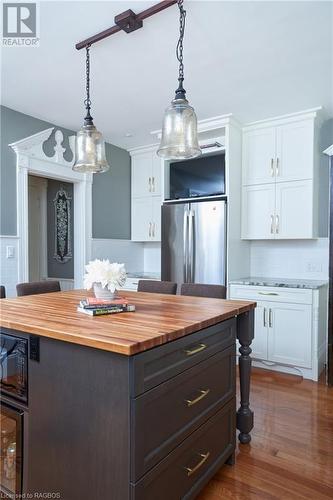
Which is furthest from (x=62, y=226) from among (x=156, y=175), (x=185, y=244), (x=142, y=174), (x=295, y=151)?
(x=295, y=151)

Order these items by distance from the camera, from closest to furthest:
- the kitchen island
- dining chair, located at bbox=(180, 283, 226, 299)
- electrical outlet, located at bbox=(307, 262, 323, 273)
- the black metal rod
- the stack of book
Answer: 1. the kitchen island
2. the stack of book
3. the black metal rod
4. dining chair, located at bbox=(180, 283, 226, 299)
5. electrical outlet, located at bbox=(307, 262, 323, 273)

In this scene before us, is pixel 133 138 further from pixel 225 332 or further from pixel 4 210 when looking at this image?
pixel 225 332

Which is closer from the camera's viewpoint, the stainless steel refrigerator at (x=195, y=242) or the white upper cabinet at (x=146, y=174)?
the stainless steel refrigerator at (x=195, y=242)

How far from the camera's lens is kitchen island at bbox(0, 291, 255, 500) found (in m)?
1.16

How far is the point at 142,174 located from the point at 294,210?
7.37ft

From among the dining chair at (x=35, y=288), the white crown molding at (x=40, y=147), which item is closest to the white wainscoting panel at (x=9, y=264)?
the dining chair at (x=35, y=288)

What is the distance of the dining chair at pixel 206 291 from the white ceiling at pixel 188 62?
1767 mm

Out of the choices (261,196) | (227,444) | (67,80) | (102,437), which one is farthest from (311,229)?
(102,437)

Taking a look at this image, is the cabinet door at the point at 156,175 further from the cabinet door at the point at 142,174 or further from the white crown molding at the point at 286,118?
the white crown molding at the point at 286,118

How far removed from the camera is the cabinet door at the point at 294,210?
11.5 ft

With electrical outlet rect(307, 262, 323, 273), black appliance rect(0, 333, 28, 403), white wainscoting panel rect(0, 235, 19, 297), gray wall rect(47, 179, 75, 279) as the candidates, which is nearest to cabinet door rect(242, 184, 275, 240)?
electrical outlet rect(307, 262, 323, 273)

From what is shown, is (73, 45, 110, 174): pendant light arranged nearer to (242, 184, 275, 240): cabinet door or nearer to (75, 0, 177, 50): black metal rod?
(75, 0, 177, 50): black metal rod

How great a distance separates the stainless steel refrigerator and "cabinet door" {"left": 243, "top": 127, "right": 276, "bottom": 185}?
53cm

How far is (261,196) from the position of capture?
3.79 metres
